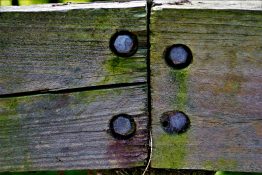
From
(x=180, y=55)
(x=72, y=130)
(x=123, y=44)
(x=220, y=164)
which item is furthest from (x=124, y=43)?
(x=220, y=164)

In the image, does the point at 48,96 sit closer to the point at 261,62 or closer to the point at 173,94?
the point at 173,94

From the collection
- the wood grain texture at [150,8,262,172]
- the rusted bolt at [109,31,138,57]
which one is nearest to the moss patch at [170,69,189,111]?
the wood grain texture at [150,8,262,172]

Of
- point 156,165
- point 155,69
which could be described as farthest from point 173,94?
point 156,165

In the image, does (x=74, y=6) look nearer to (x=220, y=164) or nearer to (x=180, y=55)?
(x=180, y=55)

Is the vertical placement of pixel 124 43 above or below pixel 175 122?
above

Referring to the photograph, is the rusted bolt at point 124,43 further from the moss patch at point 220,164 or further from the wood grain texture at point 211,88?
the moss patch at point 220,164
